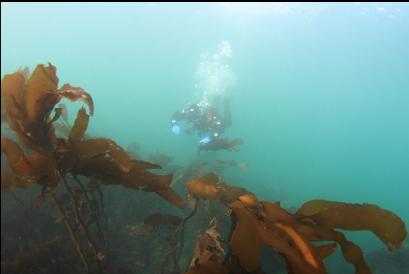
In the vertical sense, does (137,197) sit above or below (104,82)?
below

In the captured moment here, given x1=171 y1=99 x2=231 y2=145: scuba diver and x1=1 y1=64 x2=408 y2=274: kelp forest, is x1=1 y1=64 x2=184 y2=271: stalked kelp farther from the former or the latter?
x1=171 y1=99 x2=231 y2=145: scuba diver

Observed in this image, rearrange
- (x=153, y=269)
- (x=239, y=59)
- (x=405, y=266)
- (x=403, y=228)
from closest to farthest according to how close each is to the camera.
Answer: (x=403, y=228) < (x=153, y=269) < (x=405, y=266) < (x=239, y=59)

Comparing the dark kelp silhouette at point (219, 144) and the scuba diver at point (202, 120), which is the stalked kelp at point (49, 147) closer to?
the dark kelp silhouette at point (219, 144)

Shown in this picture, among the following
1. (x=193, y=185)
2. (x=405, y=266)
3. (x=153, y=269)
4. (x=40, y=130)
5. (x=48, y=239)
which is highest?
(x=40, y=130)

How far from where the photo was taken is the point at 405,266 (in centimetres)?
629

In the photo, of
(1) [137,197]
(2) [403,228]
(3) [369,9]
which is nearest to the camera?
(2) [403,228]

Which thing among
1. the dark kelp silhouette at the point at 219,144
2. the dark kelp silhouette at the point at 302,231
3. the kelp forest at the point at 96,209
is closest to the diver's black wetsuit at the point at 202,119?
the dark kelp silhouette at the point at 219,144

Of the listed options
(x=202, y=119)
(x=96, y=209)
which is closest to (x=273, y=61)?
(x=202, y=119)

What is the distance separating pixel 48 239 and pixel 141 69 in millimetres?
111951

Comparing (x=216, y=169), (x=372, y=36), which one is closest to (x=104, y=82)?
(x=372, y=36)

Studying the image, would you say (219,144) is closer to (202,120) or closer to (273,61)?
(202,120)

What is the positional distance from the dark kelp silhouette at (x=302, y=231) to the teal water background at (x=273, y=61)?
66.8 inches

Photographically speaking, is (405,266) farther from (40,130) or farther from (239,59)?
(239,59)

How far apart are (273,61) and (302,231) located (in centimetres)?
5962
